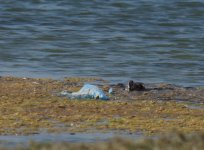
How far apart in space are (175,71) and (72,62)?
2393mm

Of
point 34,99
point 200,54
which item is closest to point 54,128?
point 34,99

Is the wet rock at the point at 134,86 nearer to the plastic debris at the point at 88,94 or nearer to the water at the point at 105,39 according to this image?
the plastic debris at the point at 88,94

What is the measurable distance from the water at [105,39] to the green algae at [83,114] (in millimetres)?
3391

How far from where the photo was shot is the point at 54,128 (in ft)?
41.3

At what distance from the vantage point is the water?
20.1 meters

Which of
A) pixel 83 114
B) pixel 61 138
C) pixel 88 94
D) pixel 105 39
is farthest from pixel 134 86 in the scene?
pixel 105 39

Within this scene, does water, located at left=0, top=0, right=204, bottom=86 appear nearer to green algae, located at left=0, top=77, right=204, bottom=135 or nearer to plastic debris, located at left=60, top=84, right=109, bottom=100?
plastic debris, located at left=60, top=84, right=109, bottom=100

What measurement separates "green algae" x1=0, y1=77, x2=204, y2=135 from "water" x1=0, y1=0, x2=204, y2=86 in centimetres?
339

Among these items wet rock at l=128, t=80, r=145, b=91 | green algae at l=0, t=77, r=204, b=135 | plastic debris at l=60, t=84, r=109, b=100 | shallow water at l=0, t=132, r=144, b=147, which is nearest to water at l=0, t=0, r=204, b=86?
wet rock at l=128, t=80, r=145, b=91

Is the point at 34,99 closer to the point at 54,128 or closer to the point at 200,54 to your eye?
the point at 54,128

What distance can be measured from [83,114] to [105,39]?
42.1 ft

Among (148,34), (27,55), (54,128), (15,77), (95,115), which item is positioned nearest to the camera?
(54,128)

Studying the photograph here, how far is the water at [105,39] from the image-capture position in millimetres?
20109

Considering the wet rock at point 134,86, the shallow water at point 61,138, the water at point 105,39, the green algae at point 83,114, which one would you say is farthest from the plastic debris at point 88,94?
the shallow water at point 61,138
